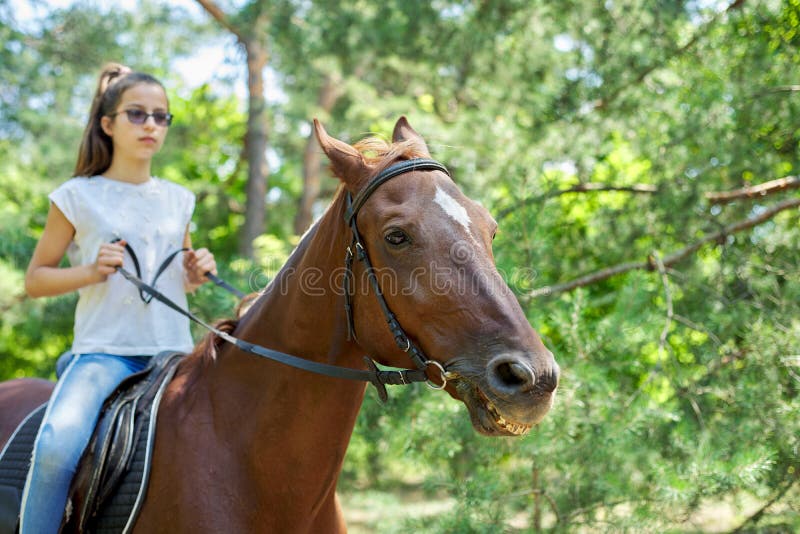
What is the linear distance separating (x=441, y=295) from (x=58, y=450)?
1.59 meters

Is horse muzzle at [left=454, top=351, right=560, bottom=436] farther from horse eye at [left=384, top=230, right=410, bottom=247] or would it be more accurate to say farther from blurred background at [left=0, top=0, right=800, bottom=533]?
blurred background at [left=0, top=0, right=800, bottom=533]

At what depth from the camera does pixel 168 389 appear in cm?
264

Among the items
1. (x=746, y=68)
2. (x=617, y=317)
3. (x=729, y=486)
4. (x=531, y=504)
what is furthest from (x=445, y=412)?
(x=746, y=68)

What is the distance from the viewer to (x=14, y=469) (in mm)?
2533

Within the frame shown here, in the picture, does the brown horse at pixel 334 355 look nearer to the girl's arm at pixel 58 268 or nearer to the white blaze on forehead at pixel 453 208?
the white blaze on forehead at pixel 453 208

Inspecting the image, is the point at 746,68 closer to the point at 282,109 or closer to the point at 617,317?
the point at 617,317

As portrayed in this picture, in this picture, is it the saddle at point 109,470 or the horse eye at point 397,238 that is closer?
the horse eye at point 397,238

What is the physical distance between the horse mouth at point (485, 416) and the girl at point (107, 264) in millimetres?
1538

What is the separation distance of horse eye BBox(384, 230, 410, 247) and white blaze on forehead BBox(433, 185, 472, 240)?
0.16 m

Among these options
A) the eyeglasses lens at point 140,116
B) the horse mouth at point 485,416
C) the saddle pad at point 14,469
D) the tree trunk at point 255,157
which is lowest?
the saddle pad at point 14,469

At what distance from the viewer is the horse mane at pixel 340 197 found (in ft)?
7.72

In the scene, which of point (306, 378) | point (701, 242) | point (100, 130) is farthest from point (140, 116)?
point (701, 242)

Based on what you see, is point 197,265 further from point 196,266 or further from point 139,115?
point 139,115

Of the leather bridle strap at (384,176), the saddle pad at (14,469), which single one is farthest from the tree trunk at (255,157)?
the leather bridle strap at (384,176)
